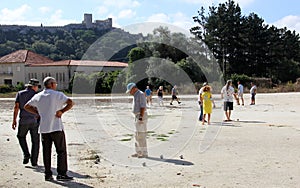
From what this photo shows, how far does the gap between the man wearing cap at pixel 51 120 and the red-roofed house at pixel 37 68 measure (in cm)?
5906

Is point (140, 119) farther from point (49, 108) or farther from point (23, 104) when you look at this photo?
point (49, 108)

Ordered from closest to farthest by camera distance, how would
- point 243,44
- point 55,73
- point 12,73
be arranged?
point 243,44 → point 55,73 → point 12,73

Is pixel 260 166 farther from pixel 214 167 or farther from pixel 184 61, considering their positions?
pixel 184 61

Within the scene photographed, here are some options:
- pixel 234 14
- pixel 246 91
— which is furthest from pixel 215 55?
pixel 246 91

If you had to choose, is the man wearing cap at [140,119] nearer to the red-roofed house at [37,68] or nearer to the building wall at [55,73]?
the red-roofed house at [37,68]

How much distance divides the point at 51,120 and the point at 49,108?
0.21 m

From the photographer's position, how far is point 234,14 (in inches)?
2660

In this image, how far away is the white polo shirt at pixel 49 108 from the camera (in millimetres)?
6949

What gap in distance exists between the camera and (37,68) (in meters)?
79.1

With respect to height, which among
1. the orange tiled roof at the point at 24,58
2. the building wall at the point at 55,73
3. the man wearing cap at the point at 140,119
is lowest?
the man wearing cap at the point at 140,119

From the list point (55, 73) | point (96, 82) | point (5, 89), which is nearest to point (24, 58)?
point (55, 73)

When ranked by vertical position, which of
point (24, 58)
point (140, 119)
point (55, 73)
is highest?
point (24, 58)

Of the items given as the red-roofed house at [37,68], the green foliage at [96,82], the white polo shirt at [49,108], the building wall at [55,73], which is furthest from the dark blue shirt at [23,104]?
the building wall at [55,73]

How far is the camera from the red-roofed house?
7256cm
